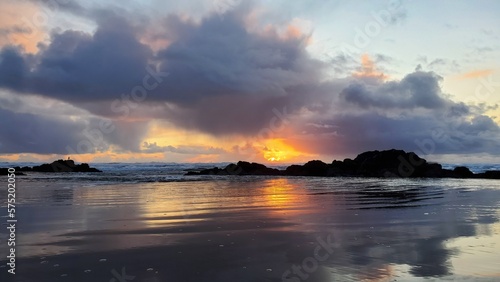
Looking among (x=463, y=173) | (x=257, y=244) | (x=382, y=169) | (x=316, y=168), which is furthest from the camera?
(x=316, y=168)

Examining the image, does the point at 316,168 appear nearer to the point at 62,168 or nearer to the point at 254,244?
the point at 62,168

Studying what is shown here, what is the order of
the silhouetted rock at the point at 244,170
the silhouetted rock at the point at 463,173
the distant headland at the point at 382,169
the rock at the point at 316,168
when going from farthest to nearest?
the silhouetted rock at the point at 244,170
the rock at the point at 316,168
the distant headland at the point at 382,169
the silhouetted rock at the point at 463,173

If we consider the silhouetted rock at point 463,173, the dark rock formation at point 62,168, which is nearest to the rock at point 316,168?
the silhouetted rock at point 463,173

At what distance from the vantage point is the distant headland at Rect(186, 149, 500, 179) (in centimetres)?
5797

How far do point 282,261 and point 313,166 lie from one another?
59.1 meters

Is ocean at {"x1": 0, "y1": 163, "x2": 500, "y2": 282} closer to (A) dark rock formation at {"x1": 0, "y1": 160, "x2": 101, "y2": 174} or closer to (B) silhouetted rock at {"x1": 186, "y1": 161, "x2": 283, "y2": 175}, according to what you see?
(B) silhouetted rock at {"x1": 186, "y1": 161, "x2": 283, "y2": 175}

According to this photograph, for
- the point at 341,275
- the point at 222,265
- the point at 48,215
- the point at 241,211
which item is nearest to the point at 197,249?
the point at 222,265

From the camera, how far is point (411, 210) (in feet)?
60.4

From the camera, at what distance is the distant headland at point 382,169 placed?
190 feet

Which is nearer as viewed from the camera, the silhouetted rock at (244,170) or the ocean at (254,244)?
the ocean at (254,244)

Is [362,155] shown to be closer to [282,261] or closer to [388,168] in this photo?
[388,168]

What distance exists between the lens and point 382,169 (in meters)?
61.5

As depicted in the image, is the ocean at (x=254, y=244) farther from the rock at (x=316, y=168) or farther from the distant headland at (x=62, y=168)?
the distant headland at (x=62, y=168)

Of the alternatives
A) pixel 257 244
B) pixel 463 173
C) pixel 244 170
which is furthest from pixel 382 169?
pixel 257 244
